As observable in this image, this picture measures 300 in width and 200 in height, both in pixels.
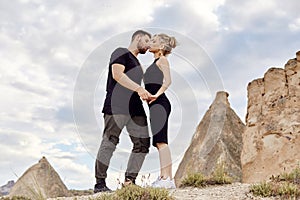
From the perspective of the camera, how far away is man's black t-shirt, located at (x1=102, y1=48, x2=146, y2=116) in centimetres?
769

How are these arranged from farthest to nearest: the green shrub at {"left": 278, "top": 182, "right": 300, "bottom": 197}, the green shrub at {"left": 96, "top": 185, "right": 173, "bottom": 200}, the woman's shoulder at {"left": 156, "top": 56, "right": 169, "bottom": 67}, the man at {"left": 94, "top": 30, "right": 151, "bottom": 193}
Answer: the woman's shoulder at {"left": 156, "top": 56, "right": 169, "bottom": 67} < the man at {"left": 94, "top": 30, "right": 151, "bottom": 193} < the green shrub at {"left": 278, "top": 182, "right": 300, "bottom": 197} < the green shrub at {"left": 96, "top": 185, "right": 173, "bottom": 200}

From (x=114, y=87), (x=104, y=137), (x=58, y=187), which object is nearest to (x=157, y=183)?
(x=104, y=137)

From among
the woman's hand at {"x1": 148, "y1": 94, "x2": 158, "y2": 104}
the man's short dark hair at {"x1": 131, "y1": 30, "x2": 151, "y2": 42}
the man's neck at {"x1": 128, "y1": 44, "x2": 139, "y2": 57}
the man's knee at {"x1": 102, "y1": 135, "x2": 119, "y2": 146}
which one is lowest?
the man's knee at {"x1": 102, "y1": 135, "x2": 119, "y2": 146}

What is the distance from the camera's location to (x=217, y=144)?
16.1 metres

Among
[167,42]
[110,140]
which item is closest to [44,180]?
[110,140]

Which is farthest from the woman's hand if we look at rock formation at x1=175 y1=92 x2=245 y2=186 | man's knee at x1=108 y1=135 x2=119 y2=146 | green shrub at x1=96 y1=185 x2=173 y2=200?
rock formation at x1=175 y1=92 x2=245 y2=186

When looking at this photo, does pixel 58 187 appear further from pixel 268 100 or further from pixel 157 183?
pixel 157 183

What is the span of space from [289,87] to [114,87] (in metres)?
5.93

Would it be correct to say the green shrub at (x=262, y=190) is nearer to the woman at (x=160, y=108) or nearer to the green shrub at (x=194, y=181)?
the green shrub at (x=194, y=181)

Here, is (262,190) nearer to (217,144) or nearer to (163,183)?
(163,183)

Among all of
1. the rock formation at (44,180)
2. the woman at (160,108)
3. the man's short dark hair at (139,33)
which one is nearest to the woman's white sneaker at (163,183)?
the woman at (160,108)

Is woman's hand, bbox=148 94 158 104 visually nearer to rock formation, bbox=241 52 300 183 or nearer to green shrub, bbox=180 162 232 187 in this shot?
A: green shrub, bbox=180 162 232 187

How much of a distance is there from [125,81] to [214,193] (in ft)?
6.94

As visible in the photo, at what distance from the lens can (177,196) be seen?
7363 millimetres
